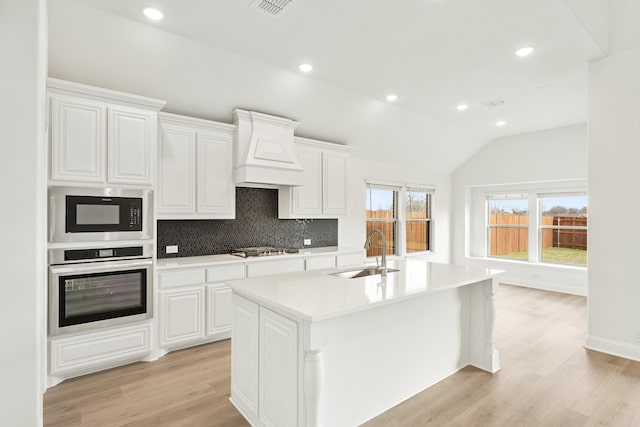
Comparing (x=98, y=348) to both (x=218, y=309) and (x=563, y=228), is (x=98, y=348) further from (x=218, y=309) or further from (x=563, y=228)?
(x=563, y=228)

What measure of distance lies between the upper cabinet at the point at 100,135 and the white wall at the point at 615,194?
4467mm

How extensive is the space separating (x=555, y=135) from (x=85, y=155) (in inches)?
277

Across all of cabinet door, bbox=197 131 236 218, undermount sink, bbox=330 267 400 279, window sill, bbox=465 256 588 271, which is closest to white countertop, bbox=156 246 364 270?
cabinet door, bbox=197 131 236 218

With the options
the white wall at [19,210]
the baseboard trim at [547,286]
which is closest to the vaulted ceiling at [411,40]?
the white wall at [19,210]

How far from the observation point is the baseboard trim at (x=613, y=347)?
329cm

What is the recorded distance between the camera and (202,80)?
11.5 ft

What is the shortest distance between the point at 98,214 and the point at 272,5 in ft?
7.41

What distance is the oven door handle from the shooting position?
274cm

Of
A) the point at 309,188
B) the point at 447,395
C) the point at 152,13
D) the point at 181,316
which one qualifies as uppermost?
the point at 152,13

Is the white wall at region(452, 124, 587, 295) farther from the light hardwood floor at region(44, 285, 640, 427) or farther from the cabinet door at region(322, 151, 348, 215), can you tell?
the cabinet door at region(322, 151, 348, 215)

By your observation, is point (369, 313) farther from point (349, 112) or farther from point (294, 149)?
point (349, 112)

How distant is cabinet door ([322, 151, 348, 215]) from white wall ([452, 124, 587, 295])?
3.04m

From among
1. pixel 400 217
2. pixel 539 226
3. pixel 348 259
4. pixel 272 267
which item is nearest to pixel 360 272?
pixel 272 267

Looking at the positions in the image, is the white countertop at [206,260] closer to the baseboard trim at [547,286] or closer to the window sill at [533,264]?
the baseboard trim at [547,286]
